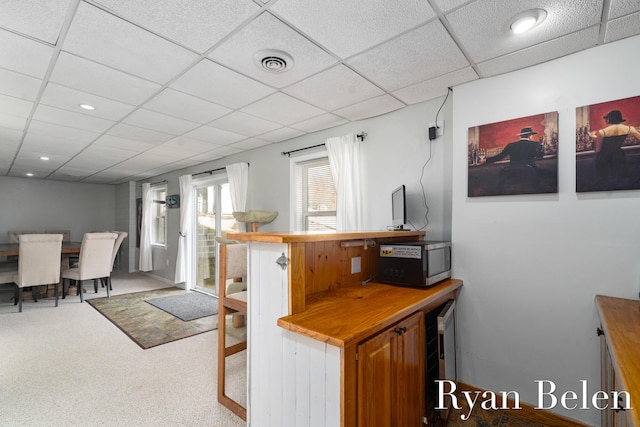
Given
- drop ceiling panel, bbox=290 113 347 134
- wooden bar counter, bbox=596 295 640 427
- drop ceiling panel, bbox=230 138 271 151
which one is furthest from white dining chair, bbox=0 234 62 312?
wooden bar counter, bbox=596 295 640 427

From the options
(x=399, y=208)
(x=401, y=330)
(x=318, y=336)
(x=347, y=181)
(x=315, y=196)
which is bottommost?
(x=401, y=330)

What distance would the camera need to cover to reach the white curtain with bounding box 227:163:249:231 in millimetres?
4543

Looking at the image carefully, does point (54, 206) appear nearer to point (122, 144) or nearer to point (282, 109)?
point (122, 144)

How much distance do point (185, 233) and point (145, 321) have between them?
2112 mm

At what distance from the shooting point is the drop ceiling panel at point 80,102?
8.06 ft

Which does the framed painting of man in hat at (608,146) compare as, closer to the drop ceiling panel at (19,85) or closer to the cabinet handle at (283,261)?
the cabinet handle at (283,261)

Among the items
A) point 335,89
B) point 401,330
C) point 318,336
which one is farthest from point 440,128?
point 318,336

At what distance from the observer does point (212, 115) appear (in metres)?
3.05

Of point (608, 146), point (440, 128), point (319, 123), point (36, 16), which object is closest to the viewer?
point (36, 16)

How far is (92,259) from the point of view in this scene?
499cm

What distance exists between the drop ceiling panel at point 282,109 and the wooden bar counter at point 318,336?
1.51 m

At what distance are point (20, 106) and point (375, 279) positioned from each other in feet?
12.0

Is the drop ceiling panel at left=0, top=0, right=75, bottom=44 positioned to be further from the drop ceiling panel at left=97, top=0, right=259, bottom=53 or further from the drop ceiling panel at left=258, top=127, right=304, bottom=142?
the drop ceiling panel at left=258, top=127, right=304, bottom=142

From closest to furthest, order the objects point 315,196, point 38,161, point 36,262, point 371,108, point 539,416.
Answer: point 539,416, point 371,108, point 315,196, point 36,262, point 38,161
